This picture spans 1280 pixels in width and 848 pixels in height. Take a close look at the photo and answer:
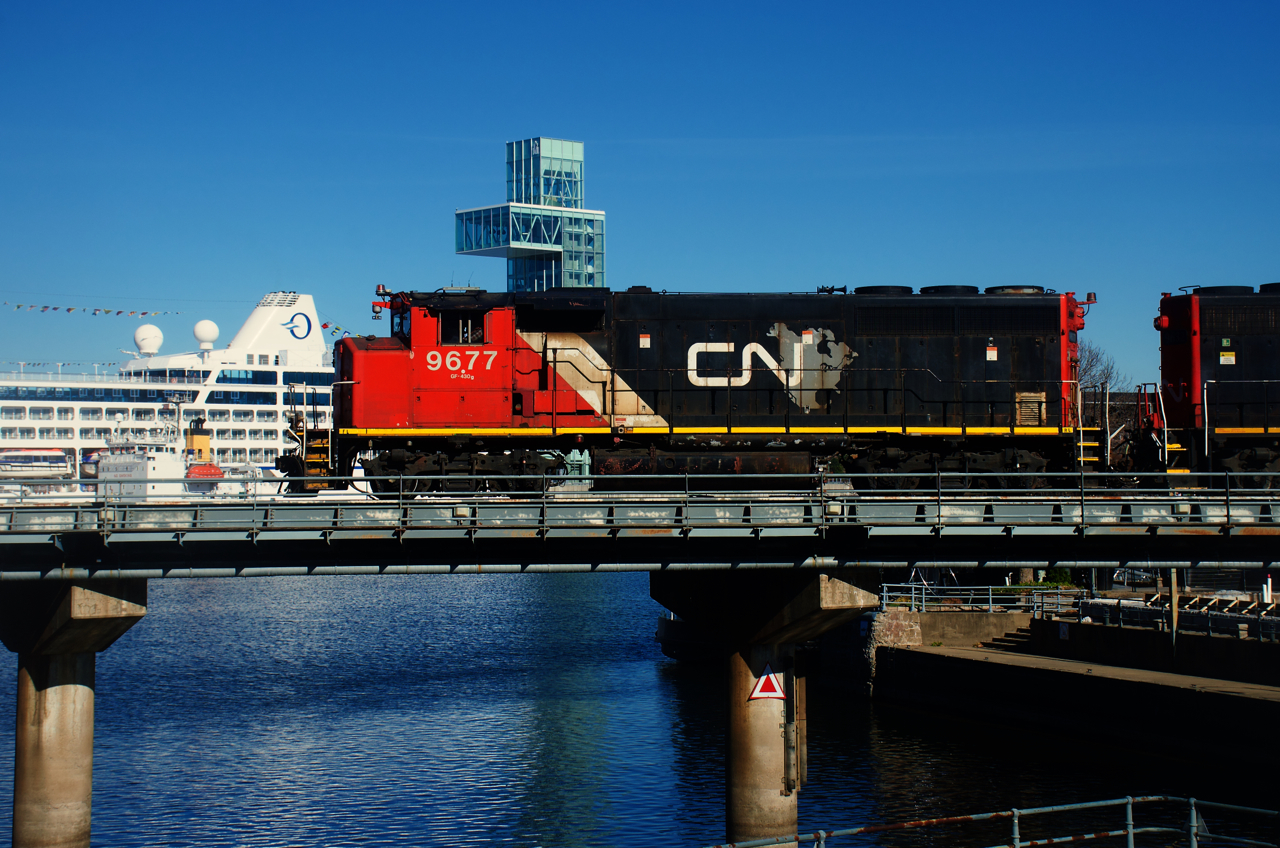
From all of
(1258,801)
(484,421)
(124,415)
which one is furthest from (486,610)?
(124,415)

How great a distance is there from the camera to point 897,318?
2806 centimetres

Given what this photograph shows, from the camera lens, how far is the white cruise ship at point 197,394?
353ft

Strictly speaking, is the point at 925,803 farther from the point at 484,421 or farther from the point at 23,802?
the point at 23,802

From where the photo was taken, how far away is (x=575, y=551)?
61.2 ft

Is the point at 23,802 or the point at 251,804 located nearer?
the point at 23,802

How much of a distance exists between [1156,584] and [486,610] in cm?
3388

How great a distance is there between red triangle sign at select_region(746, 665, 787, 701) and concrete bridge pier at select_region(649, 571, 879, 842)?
0.02m

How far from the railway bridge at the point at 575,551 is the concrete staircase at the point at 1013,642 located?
17508 millimetres

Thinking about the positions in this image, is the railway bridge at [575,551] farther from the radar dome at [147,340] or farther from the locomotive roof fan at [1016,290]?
the radar dome at [147,340]

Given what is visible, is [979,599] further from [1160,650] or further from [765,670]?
[765,670]

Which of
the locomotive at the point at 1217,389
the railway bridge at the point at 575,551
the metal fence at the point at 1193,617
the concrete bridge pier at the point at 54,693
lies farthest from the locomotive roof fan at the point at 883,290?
the concrete bridge pier at the point at 54,693

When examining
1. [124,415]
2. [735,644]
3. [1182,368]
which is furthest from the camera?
[124,415]

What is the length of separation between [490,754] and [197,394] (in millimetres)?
92539

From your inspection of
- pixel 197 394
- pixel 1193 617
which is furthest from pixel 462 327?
pixel 197 394
